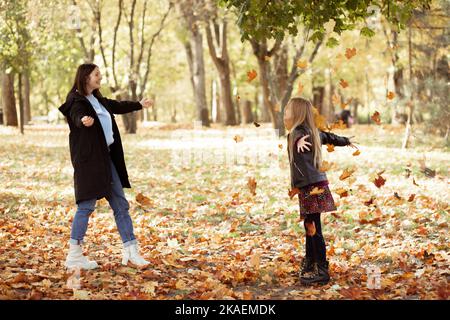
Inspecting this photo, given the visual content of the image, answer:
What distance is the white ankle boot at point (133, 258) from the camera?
594 cm

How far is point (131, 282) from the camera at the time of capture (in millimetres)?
5434

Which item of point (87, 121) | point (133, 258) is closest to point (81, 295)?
point (133, 258)

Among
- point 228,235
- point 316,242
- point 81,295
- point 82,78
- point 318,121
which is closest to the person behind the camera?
point 81,295

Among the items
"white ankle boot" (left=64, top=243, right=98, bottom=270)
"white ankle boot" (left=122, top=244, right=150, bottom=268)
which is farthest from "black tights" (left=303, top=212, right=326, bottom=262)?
"white ankle boot" (left=64, top=243, right=98, bottom=270)

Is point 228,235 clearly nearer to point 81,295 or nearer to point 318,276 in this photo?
point 318,276

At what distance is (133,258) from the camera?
235 inches

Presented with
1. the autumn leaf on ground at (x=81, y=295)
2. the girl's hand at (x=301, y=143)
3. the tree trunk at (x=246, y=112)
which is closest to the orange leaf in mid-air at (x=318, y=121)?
the girl's hand at (x=301, y=143)

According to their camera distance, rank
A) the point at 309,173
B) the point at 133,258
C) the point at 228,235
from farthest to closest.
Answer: the point at 228,235, the point at 133,258, the point at 309,173

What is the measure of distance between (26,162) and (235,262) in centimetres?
1056

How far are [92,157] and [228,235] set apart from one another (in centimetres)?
277

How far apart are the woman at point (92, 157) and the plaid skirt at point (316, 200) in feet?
5.71

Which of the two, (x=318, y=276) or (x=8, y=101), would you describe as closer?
(x=318, y=276)

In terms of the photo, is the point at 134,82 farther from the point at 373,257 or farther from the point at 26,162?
the point at 373,257
